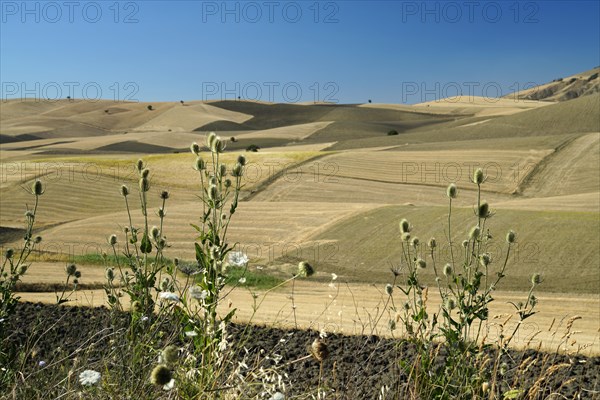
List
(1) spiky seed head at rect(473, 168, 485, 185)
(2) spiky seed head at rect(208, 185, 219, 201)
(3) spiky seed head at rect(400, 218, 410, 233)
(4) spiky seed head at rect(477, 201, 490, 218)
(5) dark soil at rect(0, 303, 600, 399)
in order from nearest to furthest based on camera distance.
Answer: (2) spiky seed head at rect(208, 185, 219, 201), (4) spiky seed head at rect(477, 201, 490, 218), (1) spiky seed head at rect(473, 168, 485, 185), (3) spiky seed head at rect(400, 218, 410, 233), (5) dark soil at rect(0, 303, 600, 399)

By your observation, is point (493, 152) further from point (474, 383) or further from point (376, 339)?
point (474, 383)

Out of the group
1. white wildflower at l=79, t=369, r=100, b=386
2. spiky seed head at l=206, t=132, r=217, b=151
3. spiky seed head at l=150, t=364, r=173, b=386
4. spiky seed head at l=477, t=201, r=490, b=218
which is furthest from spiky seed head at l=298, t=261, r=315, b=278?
spiky seed head at l=477, t=201, r=490, b=218

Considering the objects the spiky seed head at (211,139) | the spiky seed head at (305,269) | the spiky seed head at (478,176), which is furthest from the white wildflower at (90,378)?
the spiky seed head at (478,176)

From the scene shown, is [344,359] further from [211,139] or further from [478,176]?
[211,139]

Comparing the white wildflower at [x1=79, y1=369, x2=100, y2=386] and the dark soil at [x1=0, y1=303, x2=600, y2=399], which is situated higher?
the white wildflower at [x1=79, y1=369, x2=100, y2=386]

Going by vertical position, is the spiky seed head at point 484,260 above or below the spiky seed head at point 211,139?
below

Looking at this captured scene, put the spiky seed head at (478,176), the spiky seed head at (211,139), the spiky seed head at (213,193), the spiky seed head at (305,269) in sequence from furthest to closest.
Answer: the spiky seed head at (478,176) < the spiky seed head at (211,139) < the spiky seed head at (213,193) < the spiky seed head at (305,269)

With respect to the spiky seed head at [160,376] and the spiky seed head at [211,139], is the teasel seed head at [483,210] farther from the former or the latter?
the spiky seed head at [160,376]

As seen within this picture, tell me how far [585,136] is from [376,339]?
45.7 m

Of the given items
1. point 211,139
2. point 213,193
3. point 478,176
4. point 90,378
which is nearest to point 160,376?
point 90,378

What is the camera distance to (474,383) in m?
4.98

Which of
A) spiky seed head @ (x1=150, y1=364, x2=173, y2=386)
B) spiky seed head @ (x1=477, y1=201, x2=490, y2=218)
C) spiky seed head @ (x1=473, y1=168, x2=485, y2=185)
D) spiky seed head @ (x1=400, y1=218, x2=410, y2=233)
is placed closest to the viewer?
spiky seed head @ (x1=150, y1=364, x2=173, y2=386)

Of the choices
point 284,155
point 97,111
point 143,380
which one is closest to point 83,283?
point 143,380

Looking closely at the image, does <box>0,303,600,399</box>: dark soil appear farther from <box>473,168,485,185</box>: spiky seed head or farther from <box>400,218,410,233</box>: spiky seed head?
<box>473,168,485,185</box>: spiky seed head
